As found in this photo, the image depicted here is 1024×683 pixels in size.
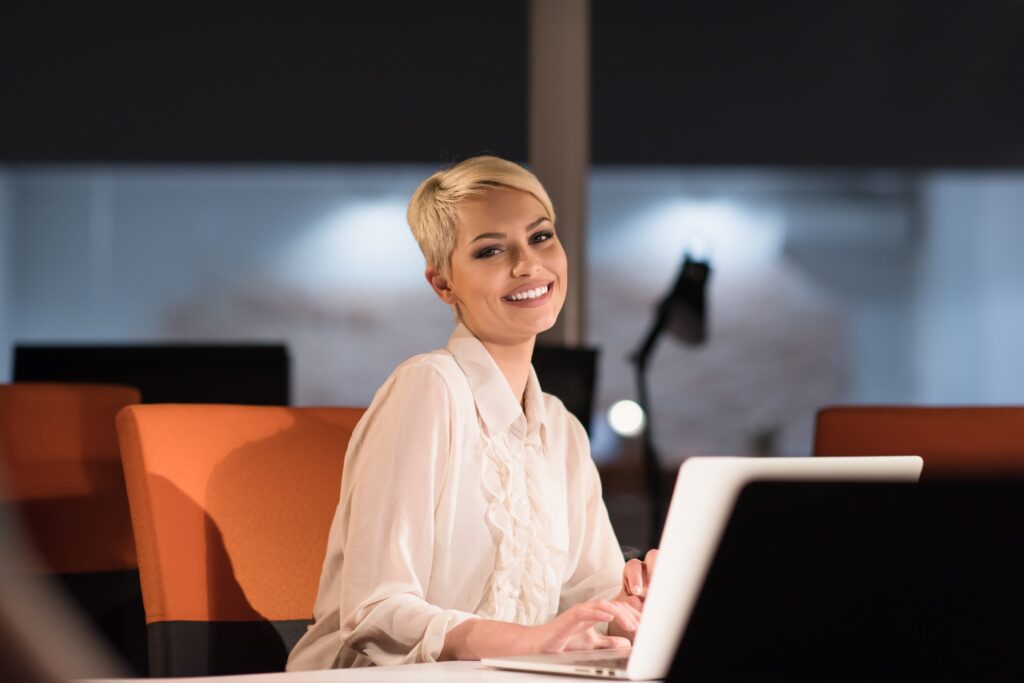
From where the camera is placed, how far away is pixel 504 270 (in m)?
1.70

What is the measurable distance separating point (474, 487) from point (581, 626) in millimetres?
404

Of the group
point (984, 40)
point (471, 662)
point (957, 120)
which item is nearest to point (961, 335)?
point (957, 120)

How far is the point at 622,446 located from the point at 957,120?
2022 millimetres

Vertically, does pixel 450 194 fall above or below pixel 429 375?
above

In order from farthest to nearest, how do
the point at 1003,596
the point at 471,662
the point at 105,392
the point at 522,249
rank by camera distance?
1. the point at 105,392
2. the point at 522,249
3. the point at 471,662
4. the point at 1003,596

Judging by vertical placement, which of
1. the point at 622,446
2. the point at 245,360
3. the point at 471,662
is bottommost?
the point at 622,446

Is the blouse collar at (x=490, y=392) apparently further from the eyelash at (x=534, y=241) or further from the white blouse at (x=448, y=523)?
the eyelash at (x=534, y=241)

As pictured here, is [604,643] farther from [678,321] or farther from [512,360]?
[678,321]

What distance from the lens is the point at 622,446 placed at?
495cm

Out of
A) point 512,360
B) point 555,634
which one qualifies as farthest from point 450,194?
point 555,634

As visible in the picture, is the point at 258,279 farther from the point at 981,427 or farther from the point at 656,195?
the point at 981,427

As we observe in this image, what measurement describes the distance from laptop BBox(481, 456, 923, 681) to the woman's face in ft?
2.17

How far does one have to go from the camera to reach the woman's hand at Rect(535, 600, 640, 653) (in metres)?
1.22

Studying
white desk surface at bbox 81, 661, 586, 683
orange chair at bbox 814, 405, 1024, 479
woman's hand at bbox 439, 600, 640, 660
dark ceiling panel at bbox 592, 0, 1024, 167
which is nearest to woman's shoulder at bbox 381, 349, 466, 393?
woman's hand at bbox 439, 600, 640, 660
